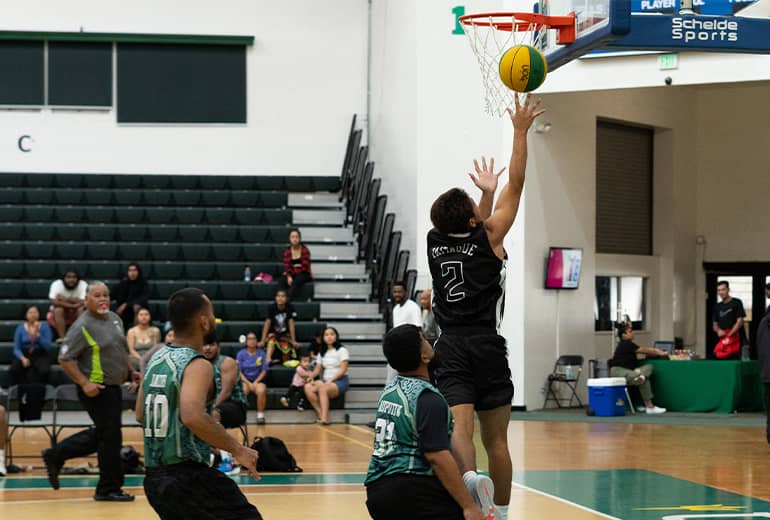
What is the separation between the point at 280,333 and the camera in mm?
18172

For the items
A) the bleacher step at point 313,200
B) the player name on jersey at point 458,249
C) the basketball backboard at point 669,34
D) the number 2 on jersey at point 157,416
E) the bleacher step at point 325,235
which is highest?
the basketball backboard at point 669,34

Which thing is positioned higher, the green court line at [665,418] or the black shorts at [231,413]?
the black shorts at [231,413]

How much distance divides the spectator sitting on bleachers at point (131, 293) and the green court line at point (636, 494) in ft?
28.6

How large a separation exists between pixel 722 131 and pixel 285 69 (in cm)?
862

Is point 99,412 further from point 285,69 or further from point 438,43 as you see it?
point 285,69

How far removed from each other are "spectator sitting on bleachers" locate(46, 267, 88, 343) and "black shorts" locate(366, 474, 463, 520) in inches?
512

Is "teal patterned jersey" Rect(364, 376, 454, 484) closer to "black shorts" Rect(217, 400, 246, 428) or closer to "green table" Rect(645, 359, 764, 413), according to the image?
"black shorts" Rect(217, 400, 246, 428)

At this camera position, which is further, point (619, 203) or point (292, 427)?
point (619, 203)

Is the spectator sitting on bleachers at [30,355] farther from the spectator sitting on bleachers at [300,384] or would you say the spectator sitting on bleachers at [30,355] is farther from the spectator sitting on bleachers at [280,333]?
the spectator sitting on bleachers at [300,384]

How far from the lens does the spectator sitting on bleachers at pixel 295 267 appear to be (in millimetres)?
19806

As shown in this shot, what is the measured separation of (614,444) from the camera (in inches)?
554

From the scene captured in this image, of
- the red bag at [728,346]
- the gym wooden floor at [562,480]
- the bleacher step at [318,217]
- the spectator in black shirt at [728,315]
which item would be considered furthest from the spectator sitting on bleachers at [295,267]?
the red bag at [728,346]

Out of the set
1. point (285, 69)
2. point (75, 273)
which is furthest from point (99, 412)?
point (285, 69)

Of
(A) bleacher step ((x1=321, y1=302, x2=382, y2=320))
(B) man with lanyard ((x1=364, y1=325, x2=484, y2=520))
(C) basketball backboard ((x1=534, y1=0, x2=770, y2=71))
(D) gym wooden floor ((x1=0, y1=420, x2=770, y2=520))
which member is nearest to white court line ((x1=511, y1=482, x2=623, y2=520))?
(D) gym wooden floor ((x1=0, y1=420, x2=770, y2=520))
